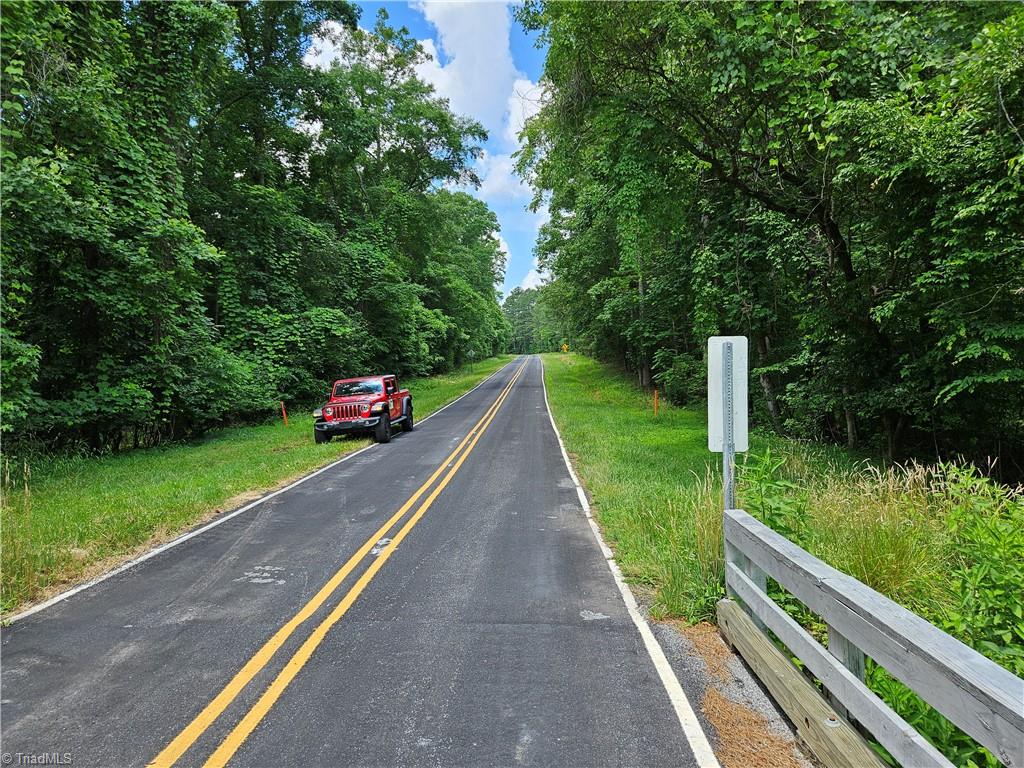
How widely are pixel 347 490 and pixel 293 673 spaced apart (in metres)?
5.69

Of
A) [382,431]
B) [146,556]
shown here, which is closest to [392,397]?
[382,431]

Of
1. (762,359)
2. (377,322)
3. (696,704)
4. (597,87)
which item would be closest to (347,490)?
(696,704)

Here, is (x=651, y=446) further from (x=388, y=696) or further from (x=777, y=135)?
(x=388, y=696)

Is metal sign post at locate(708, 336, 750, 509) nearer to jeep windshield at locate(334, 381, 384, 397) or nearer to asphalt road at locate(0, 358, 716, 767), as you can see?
asphalt road at locate(0, 358, 716, 767)

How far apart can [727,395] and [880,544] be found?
165cm

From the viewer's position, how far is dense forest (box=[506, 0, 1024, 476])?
5.95 m

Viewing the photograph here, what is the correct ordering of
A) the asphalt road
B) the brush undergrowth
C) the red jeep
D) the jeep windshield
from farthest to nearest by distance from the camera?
the jeep windshield < the red jeep < the asphalt road < the brush undergrowth

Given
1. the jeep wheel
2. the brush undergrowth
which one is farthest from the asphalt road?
the jeep wheel

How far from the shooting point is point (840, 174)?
6.80 m

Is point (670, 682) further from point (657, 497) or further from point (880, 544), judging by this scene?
point (657, 497)

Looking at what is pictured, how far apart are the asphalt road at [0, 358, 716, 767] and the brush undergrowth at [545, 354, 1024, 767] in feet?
2.04

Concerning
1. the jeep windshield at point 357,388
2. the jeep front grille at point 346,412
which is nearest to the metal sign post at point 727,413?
the jeep front grille at point 346,412

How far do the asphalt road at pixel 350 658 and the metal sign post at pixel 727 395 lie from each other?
1713 millimetres

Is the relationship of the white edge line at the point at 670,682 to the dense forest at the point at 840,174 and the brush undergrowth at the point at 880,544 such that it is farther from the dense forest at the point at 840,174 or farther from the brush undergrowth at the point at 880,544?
the dense forest at the point at 840,174
